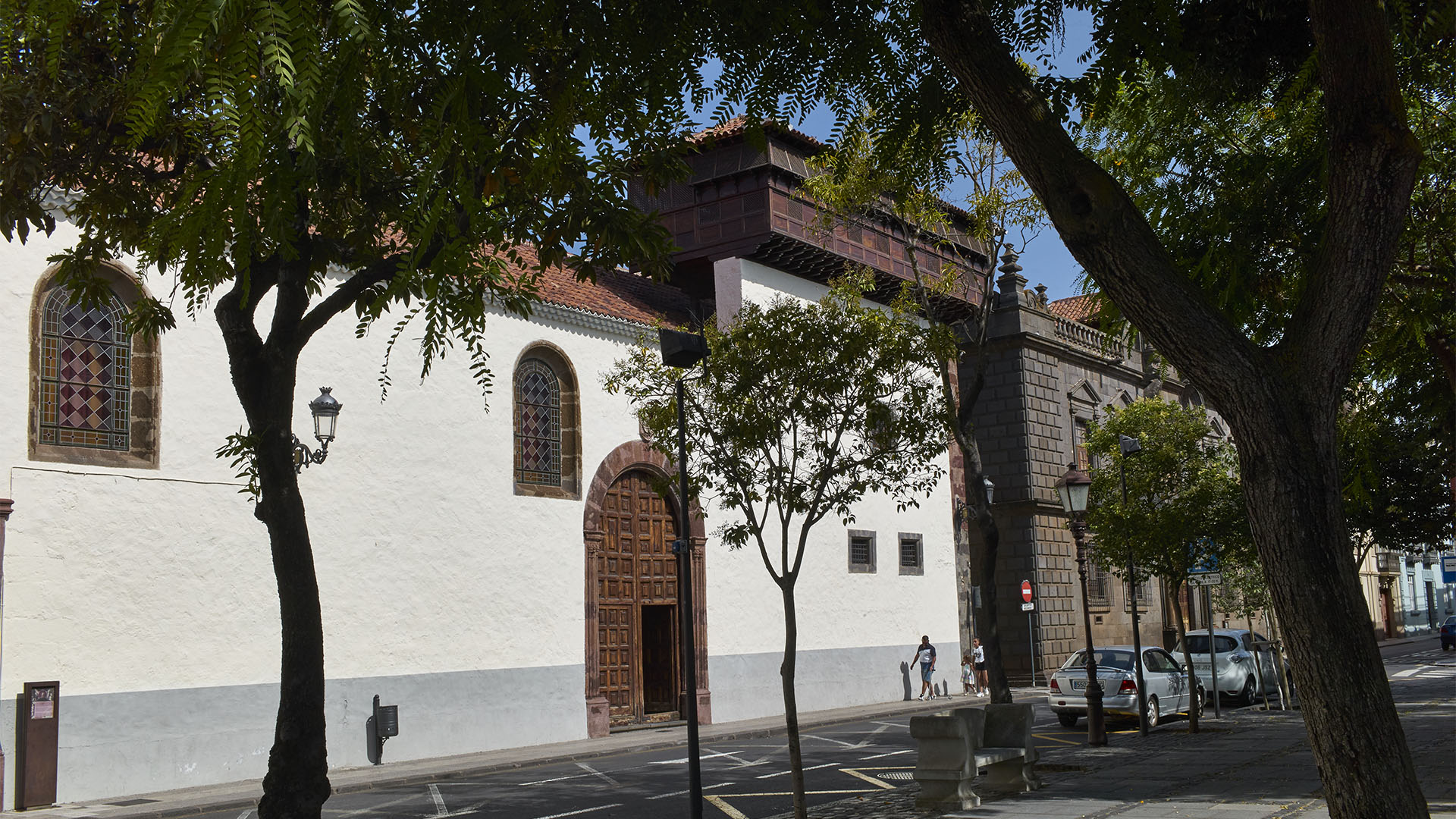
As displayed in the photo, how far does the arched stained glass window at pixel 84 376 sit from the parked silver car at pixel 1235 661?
790 inches

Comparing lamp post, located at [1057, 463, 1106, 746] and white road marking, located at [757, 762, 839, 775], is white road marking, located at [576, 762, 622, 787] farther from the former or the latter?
lamp post, located at [1057, 463, 1106, 746]

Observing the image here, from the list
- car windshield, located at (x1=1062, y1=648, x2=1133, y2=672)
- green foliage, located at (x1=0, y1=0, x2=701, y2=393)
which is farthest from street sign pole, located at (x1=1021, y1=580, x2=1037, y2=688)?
green foliage, located at (x1=0, y1=0, x2=701, y2=393)

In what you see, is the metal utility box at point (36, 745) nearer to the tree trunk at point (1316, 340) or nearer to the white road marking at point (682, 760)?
A: the white road marking at point (682, 760)

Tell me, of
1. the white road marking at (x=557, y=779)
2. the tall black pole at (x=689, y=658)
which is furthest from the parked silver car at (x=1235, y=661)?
the tall black pole at (x=689, y=658)

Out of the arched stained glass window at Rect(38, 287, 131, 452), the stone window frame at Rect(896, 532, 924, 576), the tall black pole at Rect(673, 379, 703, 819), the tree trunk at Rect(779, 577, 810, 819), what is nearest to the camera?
the tall black pole at Rect(673, 379, 703, 819)

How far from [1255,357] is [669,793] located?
11.4m

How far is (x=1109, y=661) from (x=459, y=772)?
1172cm

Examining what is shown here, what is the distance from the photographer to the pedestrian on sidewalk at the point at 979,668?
3184 cm

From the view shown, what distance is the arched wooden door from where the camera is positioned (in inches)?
912

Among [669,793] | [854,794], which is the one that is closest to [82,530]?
[669,793]

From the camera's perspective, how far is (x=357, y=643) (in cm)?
1883

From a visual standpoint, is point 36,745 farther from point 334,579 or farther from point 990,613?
point 990,613

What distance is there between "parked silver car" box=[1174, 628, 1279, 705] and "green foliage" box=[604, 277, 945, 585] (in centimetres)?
1509

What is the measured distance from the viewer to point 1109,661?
2216 cm
